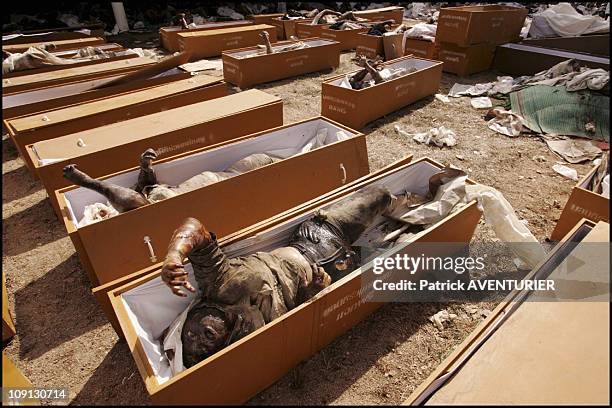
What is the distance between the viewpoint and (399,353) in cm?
338

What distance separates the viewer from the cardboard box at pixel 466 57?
1015 cm

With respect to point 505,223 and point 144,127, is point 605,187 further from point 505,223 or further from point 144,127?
point 144,127

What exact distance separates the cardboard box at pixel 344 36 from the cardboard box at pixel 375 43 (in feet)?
3.64

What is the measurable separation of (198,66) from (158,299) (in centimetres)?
988

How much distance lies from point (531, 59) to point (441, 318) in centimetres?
917

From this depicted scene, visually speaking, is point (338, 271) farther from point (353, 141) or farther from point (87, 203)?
point (87, 203)

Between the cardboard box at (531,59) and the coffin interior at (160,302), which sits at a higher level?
the cardboard box at (531,59)

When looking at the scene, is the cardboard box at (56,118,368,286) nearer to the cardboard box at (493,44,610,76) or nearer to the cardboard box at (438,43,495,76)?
the cardboard box at (438,43,495,76)

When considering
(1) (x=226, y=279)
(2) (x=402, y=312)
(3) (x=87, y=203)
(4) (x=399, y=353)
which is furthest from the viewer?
(3) (x=87, y=203)

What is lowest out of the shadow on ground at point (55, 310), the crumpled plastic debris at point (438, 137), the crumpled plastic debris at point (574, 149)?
the shadow on ground at point (55, 310)

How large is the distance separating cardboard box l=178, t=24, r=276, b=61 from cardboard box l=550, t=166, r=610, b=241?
10965 mm

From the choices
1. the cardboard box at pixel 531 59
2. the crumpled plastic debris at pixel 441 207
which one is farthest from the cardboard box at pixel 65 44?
the cardboard box at pixel 531 59

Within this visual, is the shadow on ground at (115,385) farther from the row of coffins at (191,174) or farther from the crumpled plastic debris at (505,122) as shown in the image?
the crumpled plastic debris at (505,122)

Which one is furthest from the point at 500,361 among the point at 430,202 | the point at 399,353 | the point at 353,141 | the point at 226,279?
the point at 353,141
